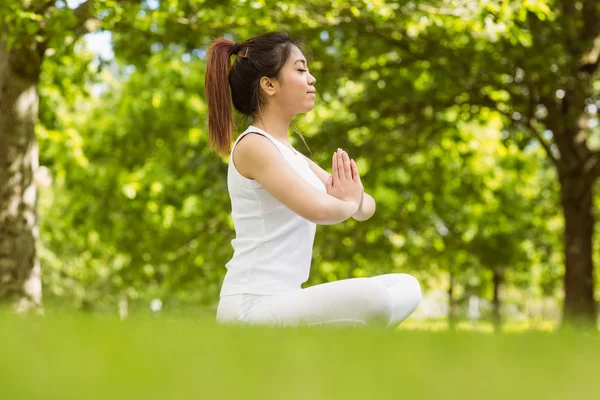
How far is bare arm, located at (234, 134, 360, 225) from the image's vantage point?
4.15 metres

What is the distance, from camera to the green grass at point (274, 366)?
1.43 metres

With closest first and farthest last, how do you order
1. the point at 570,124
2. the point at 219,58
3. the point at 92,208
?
the point at 219,58 → the point at 570,124 → the point at 92,208

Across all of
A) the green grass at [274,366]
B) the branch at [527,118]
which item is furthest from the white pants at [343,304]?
the branch at [527,118]

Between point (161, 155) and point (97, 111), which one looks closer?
point (161, 155)

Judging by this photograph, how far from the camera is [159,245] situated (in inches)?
631

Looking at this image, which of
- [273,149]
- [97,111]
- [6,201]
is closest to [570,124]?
[6,201]

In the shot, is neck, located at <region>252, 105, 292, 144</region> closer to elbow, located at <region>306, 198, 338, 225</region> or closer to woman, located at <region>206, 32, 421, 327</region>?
woman, located at <region>206, 32, 421, 327</region>

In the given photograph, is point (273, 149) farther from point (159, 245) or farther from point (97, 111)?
point (97, 111)

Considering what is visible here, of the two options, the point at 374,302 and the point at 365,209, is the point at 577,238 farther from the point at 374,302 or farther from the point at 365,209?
the point at 374,302

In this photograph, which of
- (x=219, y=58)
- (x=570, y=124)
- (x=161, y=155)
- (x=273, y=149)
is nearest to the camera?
(x=273, y=149)

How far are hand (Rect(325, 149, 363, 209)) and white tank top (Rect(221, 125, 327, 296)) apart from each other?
6.4 inches

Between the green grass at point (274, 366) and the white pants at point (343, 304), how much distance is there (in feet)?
5.71

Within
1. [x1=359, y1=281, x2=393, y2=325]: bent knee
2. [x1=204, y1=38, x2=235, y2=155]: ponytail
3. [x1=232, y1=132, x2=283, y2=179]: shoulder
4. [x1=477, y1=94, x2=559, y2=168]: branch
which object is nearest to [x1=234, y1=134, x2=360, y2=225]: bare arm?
[x1=232, y1=132, x2=283, y2=179]: shoulder

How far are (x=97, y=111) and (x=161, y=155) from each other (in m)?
4.33
